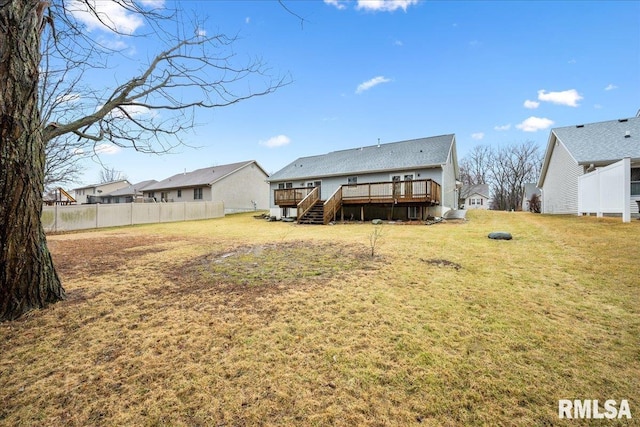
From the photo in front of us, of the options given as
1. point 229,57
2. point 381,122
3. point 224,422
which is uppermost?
point 381,122

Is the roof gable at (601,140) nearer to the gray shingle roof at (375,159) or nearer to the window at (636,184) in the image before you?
the window at (636,184)

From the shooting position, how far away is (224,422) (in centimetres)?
193

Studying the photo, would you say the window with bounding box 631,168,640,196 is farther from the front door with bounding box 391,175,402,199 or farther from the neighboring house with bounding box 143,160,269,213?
the neighboring house with bounding box 143,160,269,213

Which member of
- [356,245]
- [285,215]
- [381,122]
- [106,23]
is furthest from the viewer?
[381,122]

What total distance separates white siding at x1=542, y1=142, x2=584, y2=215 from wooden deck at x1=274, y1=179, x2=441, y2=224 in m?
7.11

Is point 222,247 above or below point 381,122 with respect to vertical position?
below

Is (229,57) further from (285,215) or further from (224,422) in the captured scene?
(285,215)

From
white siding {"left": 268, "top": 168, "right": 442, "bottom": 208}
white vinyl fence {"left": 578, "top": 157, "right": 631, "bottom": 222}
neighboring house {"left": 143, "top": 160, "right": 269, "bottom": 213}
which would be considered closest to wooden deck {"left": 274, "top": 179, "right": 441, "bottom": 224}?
white siding {"left": 268, "top": 168, "right": 442, "bottom": 208}

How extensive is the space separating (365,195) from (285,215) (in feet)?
23.9

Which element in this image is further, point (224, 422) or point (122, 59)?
point (122, 59)

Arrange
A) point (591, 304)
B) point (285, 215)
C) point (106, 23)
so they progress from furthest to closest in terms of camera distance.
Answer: point (285, 215) < point (106, 23) < point (591, 304)

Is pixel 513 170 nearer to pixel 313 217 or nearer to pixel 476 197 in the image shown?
pixel 476 197

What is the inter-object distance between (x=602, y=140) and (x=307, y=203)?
16.6 meters

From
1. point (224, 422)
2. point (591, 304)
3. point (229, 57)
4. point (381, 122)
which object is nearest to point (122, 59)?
point (229, 57)
